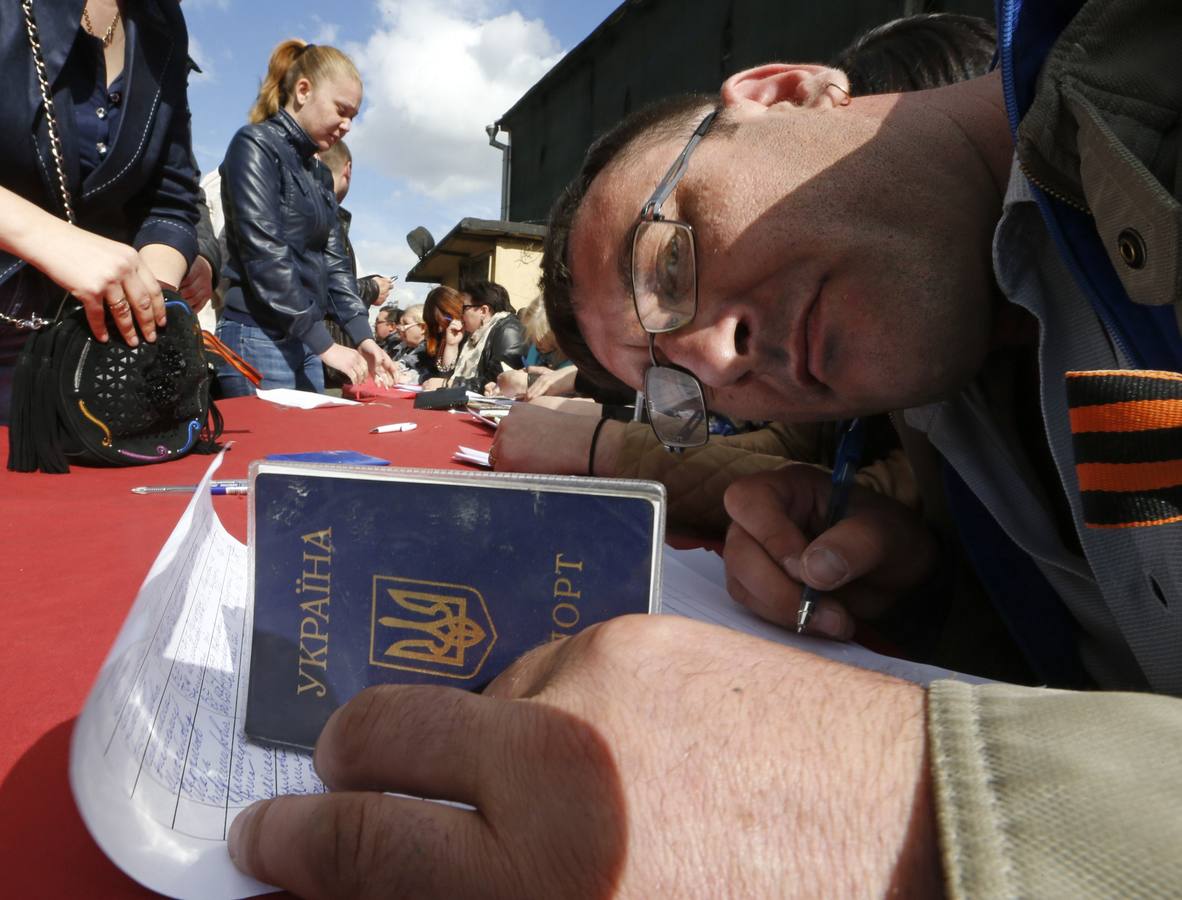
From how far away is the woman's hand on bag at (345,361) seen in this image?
293 cm

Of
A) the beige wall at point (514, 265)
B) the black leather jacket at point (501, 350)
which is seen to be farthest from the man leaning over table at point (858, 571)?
the beige wall at point (514, 265)

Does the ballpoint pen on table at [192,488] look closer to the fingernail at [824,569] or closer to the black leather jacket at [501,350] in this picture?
the fingernail at [824,569]

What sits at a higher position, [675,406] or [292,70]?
[292,70]

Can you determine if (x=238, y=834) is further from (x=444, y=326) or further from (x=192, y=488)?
(x=444, y=326)

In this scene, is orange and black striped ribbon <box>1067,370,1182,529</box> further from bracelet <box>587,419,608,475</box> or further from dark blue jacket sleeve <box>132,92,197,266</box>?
dark blue jacket sleeve <box>132,92,197,266</box>

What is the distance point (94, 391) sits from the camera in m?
1.30

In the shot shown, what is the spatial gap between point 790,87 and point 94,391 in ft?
4.46

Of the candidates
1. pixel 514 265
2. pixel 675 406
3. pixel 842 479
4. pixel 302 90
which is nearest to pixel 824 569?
pixel 842 479

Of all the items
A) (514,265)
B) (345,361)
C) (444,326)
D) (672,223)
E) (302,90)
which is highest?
(514,265)

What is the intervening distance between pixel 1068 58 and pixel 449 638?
26.5 inches

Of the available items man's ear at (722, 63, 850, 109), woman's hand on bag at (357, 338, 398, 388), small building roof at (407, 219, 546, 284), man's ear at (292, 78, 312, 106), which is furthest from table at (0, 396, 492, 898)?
small building roof at (407, 219, 546, 284)

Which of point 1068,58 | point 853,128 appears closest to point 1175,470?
point 1068,58

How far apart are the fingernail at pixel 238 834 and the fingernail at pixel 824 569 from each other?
53 centimetres

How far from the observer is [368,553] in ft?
1.78
